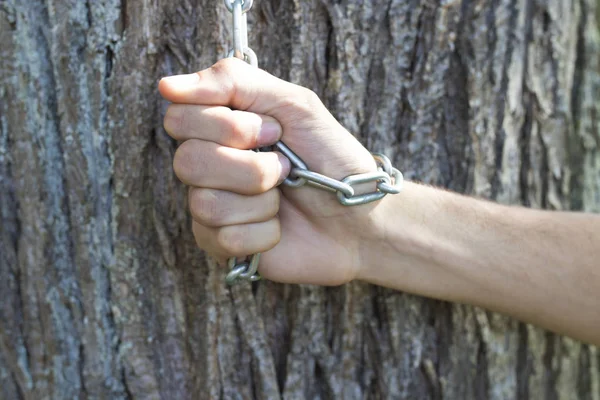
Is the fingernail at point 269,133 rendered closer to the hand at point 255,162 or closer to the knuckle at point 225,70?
the hand at point 255,162

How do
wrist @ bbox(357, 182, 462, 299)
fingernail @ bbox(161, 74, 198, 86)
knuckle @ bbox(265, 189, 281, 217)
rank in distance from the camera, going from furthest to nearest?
wrist @ bbox(357, 182, 462, 299)
knuckle @ bbox(265, 189, 281, 217)
fingernail @ bbox(161, 74, 198, 86)

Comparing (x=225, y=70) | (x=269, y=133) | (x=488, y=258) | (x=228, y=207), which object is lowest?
(x=488, y=258)

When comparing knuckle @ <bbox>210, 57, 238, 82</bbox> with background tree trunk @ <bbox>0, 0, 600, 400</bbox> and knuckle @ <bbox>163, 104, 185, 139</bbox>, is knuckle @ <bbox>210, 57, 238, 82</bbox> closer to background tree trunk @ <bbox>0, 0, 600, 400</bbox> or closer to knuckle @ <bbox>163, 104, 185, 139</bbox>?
knuckle @ <bbox>163, 104, 185, 139</bbox>

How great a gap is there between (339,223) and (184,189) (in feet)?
1.25

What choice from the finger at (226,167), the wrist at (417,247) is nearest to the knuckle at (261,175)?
the finger at (226,167)

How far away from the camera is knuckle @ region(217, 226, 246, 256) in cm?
109

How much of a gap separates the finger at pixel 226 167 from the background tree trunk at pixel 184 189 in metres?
0.24

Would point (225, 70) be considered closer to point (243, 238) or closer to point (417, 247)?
point (243, 238)

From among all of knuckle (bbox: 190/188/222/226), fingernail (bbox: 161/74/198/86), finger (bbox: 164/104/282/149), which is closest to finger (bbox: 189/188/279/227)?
knuckle (bbox: 190/188/222/226)

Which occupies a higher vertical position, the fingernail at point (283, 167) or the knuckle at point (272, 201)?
the fingernail at point (283, 167)

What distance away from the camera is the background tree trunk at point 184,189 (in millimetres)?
1276

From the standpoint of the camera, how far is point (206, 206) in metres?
1.07

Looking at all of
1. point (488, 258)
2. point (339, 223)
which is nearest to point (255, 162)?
point (339, 223)

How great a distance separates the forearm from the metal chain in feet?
0.51
